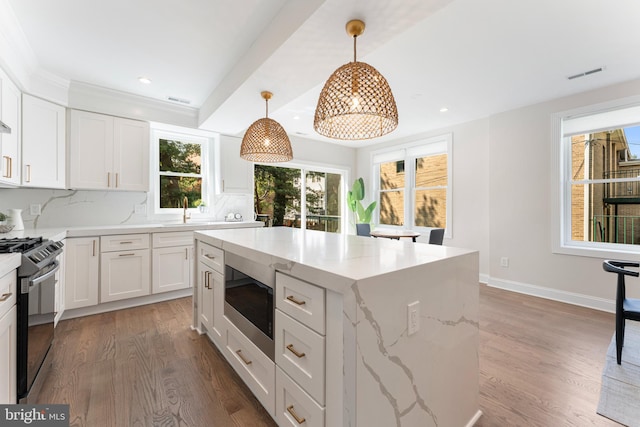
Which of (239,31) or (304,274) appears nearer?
(304,274)

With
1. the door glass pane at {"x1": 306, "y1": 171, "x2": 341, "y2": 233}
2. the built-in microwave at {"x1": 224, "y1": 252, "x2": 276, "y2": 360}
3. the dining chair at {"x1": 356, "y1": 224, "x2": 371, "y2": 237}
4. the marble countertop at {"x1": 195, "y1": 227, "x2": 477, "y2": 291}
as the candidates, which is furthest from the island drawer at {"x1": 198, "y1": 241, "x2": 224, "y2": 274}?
the door glass pane at {"x1": 306, "y1": 171, "x2": 341, "y2": 233}

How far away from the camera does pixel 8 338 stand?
142 cm

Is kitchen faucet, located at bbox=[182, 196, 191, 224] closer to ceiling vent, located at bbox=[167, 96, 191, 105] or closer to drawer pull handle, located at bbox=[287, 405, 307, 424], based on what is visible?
ceiling vent, located at bbox=[167, 96, 191, 105]

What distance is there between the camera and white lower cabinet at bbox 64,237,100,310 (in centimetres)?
290

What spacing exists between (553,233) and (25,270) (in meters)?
5.11

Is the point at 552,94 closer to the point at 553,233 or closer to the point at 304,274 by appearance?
the point at 553,233

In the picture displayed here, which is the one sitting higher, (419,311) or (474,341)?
(419,311)

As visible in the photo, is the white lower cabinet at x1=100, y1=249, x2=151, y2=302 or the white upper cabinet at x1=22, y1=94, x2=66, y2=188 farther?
the white lower cabinet at x1=100, y1=249, x2=151, y2=302

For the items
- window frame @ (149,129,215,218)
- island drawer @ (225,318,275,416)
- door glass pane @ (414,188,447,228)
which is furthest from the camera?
door glass pane @ (414,188,447,228)

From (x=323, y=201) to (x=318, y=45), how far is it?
14.2 feet

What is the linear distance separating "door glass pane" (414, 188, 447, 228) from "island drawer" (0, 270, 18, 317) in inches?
201

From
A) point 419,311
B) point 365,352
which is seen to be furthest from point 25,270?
point 419,311

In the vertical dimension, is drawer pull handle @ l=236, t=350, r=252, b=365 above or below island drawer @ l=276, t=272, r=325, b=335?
below

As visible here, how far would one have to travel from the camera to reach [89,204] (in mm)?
3516
